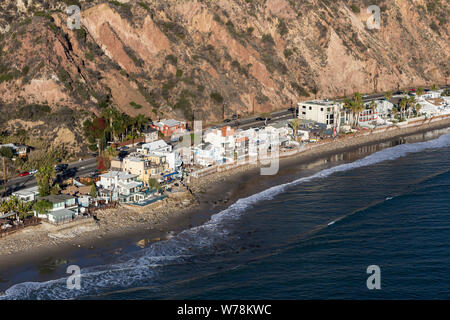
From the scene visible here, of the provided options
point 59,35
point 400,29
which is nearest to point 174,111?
point 59,35

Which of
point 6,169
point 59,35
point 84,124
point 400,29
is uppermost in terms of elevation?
point 400,29

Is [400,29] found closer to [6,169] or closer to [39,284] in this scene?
[6,169]

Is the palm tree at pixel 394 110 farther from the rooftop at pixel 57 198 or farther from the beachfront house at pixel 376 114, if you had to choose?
the rooftop at pixel 57 198

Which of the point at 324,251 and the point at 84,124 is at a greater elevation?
the point at 84,124

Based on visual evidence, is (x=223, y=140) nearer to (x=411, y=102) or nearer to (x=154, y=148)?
(x=154, y=148)

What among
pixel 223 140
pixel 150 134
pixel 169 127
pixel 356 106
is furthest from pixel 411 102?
pixel 150 134

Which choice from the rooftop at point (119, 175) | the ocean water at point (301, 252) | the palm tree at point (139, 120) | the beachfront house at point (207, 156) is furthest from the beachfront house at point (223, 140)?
the rooftop at point (119, 175)

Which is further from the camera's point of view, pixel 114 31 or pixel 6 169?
pixel 114 31
